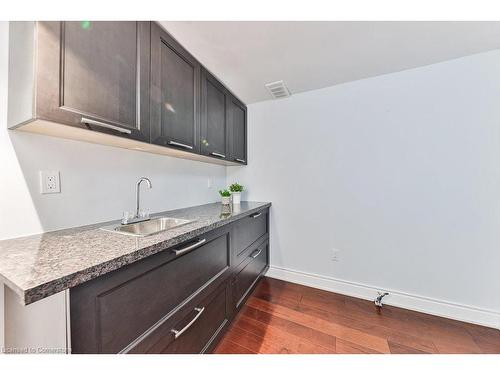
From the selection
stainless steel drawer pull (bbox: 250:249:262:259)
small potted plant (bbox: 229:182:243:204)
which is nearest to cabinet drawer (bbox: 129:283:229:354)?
stainless steel drawer pull (bbox: 250:249:262:259)

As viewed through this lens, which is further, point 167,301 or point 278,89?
point 278,89

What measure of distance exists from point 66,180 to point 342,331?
6.88 ft

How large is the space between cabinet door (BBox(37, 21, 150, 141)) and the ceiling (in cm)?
37

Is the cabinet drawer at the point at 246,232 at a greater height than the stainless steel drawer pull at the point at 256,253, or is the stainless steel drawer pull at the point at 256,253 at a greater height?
the cabinet drawer at the point at 246,232

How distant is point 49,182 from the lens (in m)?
1.00

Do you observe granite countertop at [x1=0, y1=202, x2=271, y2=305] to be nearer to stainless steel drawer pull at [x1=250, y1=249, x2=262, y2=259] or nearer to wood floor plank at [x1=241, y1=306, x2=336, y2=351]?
stainless steel drawer pull at [x1=250, y1=249, x2=262, y2=259]

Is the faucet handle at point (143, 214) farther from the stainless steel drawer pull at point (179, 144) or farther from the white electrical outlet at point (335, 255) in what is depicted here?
the white electrical outlet at point (335, 255)

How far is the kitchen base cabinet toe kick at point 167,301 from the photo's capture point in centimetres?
64

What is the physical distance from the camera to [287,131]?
7.39 feet

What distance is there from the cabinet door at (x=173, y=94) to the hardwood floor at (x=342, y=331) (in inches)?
57.8

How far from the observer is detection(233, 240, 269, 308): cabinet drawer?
60.8 inches

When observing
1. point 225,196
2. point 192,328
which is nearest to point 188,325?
point 192,328

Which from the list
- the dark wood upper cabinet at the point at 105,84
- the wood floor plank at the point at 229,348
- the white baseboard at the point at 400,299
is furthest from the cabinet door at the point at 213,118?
the white baseboard at the point at 400,299

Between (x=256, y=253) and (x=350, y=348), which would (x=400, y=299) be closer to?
(x=350, y=348)
